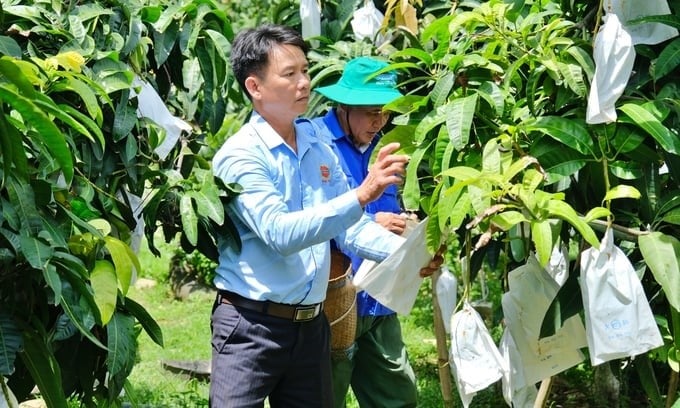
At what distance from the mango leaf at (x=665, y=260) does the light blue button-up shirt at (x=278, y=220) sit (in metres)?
0.78

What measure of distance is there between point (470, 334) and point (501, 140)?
52 centimetres

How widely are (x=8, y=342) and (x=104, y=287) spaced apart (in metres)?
0.26

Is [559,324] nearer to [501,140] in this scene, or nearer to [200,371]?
[501,140]

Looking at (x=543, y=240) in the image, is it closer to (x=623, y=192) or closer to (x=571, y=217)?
(x=571, y=217)

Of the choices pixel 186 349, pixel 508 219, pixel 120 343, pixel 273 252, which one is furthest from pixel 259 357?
pixel 186 349

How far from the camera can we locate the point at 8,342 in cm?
260

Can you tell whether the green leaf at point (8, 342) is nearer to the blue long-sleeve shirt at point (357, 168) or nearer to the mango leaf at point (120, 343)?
the mango leaf at point (120, 343)

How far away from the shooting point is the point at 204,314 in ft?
22.6

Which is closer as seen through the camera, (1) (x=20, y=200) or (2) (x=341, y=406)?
(1) (x=20, y=200)

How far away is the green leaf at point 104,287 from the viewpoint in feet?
8.74

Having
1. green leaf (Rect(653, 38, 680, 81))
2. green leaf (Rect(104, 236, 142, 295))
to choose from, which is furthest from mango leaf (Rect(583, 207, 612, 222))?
green leaf (Rect(104, 236, 142, 295))

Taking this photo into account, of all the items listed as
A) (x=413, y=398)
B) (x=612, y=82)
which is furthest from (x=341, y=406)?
(x=612, y=82)

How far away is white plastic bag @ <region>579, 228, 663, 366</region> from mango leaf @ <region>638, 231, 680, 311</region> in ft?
0.21

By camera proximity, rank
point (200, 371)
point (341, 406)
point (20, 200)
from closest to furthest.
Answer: point (20, 200), point (341, 406), point (200, 371)
